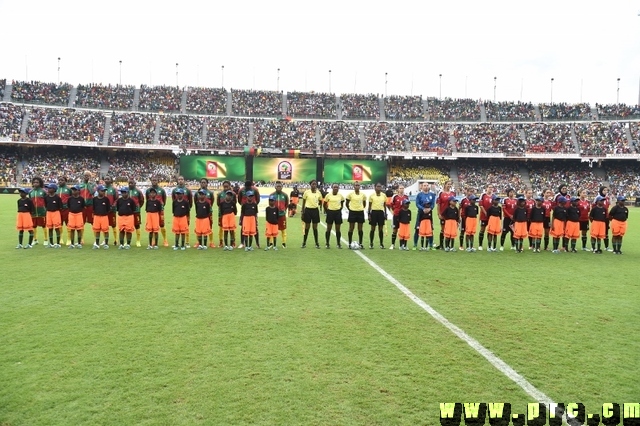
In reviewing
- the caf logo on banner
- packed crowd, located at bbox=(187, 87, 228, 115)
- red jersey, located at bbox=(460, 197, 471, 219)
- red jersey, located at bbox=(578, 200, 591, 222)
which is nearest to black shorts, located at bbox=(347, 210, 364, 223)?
red jersey, located at bbox=(460, 197, 471, 219)

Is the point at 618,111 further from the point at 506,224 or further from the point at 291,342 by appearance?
the point at 291,342

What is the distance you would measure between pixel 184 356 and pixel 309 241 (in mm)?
9958

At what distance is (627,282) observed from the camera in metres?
9.88

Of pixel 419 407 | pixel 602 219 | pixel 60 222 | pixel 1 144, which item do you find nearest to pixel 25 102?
pixel 1 144

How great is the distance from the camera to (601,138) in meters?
52.1

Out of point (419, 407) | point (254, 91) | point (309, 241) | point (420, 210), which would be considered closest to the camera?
point (419, 407)

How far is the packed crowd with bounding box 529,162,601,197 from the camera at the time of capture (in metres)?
50.6

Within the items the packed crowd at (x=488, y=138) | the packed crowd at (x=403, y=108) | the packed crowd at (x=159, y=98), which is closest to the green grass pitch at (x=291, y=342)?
the packed crowd at (x=488, y=138)

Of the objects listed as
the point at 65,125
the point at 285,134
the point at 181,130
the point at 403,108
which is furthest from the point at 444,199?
the point at 403,108

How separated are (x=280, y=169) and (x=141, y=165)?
1953 cm

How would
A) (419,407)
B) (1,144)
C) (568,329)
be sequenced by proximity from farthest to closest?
(1,144) → (568,329) → (419,407)

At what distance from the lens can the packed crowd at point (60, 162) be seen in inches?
1848

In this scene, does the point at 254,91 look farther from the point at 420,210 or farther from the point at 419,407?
the point at 419,407

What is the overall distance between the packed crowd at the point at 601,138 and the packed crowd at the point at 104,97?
49690mm
